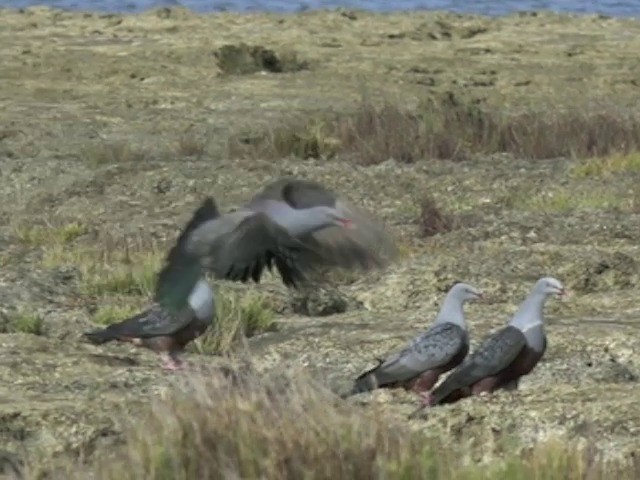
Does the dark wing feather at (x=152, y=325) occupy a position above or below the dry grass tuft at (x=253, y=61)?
above

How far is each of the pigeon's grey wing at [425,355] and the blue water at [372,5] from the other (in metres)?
31.7

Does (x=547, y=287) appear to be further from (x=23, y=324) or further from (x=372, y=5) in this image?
(x=372, y=5)

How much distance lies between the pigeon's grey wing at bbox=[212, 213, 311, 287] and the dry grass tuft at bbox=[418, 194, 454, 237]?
287 inches

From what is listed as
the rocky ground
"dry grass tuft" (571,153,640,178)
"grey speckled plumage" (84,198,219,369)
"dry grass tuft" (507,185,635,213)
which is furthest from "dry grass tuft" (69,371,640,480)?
"dry grass tuft" (571,153,640,178)

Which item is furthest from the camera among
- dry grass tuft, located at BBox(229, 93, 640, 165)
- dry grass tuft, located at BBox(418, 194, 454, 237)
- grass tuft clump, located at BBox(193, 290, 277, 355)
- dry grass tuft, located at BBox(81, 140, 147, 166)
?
dry grass tuft, located at BBox(81, 140, 147, 166)

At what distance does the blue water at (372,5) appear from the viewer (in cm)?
4159

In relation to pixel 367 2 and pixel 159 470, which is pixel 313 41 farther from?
pixel 159 470

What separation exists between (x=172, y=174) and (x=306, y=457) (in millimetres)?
12113

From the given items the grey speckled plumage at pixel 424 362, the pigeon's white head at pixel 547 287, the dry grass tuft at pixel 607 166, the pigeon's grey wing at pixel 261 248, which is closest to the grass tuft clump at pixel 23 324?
the grey speckled plumage at pixel 424 362

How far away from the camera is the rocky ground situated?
8289mm

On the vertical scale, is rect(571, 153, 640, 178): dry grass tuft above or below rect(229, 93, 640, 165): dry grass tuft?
above

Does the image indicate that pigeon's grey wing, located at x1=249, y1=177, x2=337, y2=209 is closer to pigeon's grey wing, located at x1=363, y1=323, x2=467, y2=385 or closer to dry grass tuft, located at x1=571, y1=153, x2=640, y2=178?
pigeon's grey wing, located at x1=363, y1=323, x2=467, y2=385

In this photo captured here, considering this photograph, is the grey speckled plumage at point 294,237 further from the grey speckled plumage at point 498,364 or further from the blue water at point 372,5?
the blue water at point 372,5

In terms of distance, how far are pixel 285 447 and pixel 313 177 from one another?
1172cm
